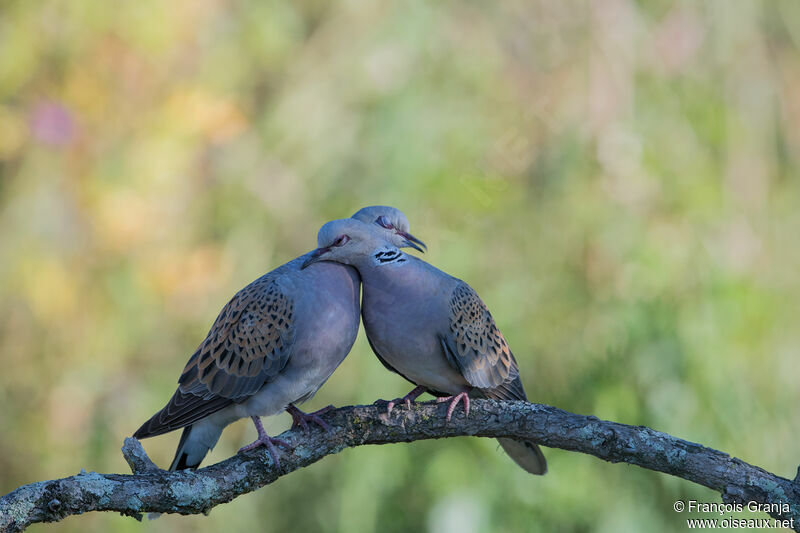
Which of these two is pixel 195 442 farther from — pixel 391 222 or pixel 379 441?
pixel 391 222

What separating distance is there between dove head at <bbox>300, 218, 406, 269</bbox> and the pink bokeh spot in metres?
2.72

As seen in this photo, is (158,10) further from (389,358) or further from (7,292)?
(389,358)

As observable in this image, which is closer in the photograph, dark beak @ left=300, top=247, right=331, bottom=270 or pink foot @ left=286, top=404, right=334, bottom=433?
pink foot @ left=286, top=404, right=334, bottom=433

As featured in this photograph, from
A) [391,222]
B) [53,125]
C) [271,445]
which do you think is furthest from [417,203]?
[271,445]

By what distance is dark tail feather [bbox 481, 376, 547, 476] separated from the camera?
2.90 metres

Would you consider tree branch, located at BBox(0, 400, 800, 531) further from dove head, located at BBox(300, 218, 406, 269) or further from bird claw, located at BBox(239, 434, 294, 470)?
dove head, located at BBox(300, 218, 406, 269)

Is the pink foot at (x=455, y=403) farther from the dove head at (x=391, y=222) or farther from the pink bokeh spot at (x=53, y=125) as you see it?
the pink bokeh spot at (x=53, y=125)

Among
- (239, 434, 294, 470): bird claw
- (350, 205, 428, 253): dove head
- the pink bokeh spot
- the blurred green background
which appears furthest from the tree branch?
the pink bokeh spot

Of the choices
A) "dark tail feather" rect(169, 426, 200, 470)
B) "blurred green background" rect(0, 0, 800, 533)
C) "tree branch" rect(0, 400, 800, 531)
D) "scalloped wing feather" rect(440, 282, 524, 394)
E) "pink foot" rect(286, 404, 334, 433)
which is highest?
"blurred green background" rect(0, 0, 800, 533)

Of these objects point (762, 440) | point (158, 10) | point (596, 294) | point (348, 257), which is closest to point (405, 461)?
point (596, 294)

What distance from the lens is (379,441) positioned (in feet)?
8.14

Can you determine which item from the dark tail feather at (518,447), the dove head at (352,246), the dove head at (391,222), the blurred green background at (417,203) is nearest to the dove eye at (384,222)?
the dove head at (391,222)

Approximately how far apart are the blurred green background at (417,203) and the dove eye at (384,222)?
4.94 feet

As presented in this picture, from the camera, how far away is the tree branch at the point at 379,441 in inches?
74.6
